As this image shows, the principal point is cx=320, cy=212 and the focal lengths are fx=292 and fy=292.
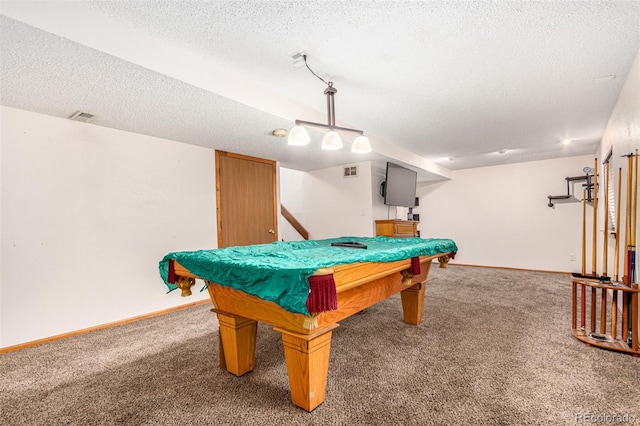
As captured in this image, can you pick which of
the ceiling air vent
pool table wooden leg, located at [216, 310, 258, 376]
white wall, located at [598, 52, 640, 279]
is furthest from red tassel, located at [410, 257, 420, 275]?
the ceiling air vent

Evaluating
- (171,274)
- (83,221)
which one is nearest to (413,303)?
(171,274)

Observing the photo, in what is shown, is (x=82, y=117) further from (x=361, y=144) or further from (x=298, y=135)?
(x=361, y=144)

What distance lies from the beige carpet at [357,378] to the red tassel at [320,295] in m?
0.62

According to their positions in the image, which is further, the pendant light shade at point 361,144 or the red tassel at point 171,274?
the pendant light shade at point 361,144

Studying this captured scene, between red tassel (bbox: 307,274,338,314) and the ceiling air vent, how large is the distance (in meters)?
2.73

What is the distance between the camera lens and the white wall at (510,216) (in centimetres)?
537

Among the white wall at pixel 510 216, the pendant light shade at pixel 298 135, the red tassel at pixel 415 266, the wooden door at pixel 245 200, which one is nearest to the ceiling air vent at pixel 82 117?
the wooden door at pixel 245 200

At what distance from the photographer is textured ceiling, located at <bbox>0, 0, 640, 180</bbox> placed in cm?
161

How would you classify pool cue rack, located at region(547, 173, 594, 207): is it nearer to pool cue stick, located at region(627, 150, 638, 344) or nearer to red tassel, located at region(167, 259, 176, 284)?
pool cue stick, located at region(627, 150, 638, 344)

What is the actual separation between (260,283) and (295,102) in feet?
6.70

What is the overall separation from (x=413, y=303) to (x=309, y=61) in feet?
7.28

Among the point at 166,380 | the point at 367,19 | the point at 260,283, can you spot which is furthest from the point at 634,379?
the point at 166,380

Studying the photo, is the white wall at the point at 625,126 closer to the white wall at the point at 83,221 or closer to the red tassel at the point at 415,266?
the red tassel at the point at 415,266

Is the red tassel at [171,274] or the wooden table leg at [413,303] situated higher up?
the red tassel at [171,274]
